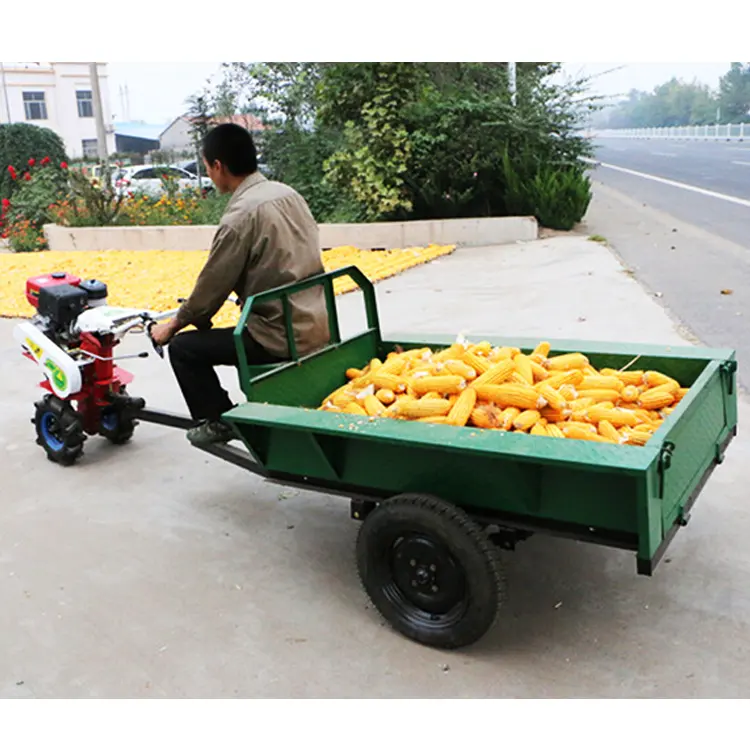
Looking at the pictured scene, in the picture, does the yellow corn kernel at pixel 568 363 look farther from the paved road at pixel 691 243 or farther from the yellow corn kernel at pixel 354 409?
the paved road at pixel 691 243

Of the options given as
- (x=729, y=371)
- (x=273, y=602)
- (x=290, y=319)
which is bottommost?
(x=273, y=602)

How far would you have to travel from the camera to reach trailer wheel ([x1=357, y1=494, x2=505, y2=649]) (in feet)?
9.52

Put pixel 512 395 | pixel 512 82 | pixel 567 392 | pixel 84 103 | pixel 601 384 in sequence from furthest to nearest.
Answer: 1. pixel 84 103
2. pixel 512 82
3. pixel 601 384
4. pixel 567 392
5. pixel 512 395

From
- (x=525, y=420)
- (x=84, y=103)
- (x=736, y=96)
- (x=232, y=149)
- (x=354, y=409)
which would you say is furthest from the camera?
(x=736, y=96)

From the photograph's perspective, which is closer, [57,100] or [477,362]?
[477,362]

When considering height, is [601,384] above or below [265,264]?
below

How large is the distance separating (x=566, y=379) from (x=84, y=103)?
2624 inches

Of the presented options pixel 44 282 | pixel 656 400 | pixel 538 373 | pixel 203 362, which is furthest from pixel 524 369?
pixel 44 282

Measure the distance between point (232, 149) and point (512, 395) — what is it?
1966mm

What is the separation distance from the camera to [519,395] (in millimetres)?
3346

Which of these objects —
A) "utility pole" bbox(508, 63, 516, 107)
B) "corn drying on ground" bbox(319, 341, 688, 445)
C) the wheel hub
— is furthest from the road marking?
the wheel hub

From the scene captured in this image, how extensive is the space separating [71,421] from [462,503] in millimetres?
2965

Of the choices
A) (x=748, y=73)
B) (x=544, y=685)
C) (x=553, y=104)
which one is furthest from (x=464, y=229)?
(x=748, y=73)

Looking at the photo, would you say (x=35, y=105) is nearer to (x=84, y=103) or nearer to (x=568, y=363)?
(x=84, y=103)
